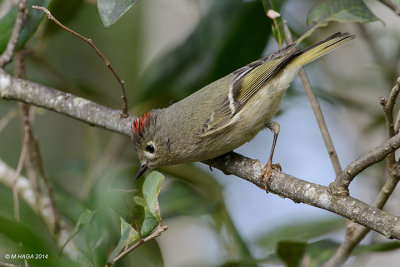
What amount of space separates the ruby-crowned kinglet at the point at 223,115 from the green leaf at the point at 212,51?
15 centimetres

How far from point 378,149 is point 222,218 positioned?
116cm

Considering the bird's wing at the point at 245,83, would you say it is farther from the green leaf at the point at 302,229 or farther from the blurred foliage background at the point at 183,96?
the green leaf at the point at 302,229

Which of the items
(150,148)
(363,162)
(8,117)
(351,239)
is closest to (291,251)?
(351,239)

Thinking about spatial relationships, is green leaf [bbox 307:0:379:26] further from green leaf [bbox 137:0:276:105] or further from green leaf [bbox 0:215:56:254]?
green leaf [bbox 0:215:56:254]

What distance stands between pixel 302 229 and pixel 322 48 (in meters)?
1.01

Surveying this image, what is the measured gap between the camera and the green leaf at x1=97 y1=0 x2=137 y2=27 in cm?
166

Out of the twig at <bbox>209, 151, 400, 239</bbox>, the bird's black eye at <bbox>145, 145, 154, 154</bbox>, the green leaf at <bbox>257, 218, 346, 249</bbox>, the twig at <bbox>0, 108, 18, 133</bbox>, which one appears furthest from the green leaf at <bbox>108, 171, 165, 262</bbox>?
the green leaf at <bbox>257, 218, 346, 249</bbox>

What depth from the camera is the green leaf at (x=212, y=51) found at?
8.04 feet

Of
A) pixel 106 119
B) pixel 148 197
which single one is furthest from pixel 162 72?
pixel 148 197

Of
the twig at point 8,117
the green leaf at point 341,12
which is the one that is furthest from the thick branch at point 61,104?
the green leaf at point 341,12

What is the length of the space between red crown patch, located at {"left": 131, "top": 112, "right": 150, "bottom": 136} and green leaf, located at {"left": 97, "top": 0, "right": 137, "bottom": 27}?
0.56 meters

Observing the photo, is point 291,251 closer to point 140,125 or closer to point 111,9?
point 140,125

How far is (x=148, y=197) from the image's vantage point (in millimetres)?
1450

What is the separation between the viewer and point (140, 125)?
2.12 meters
